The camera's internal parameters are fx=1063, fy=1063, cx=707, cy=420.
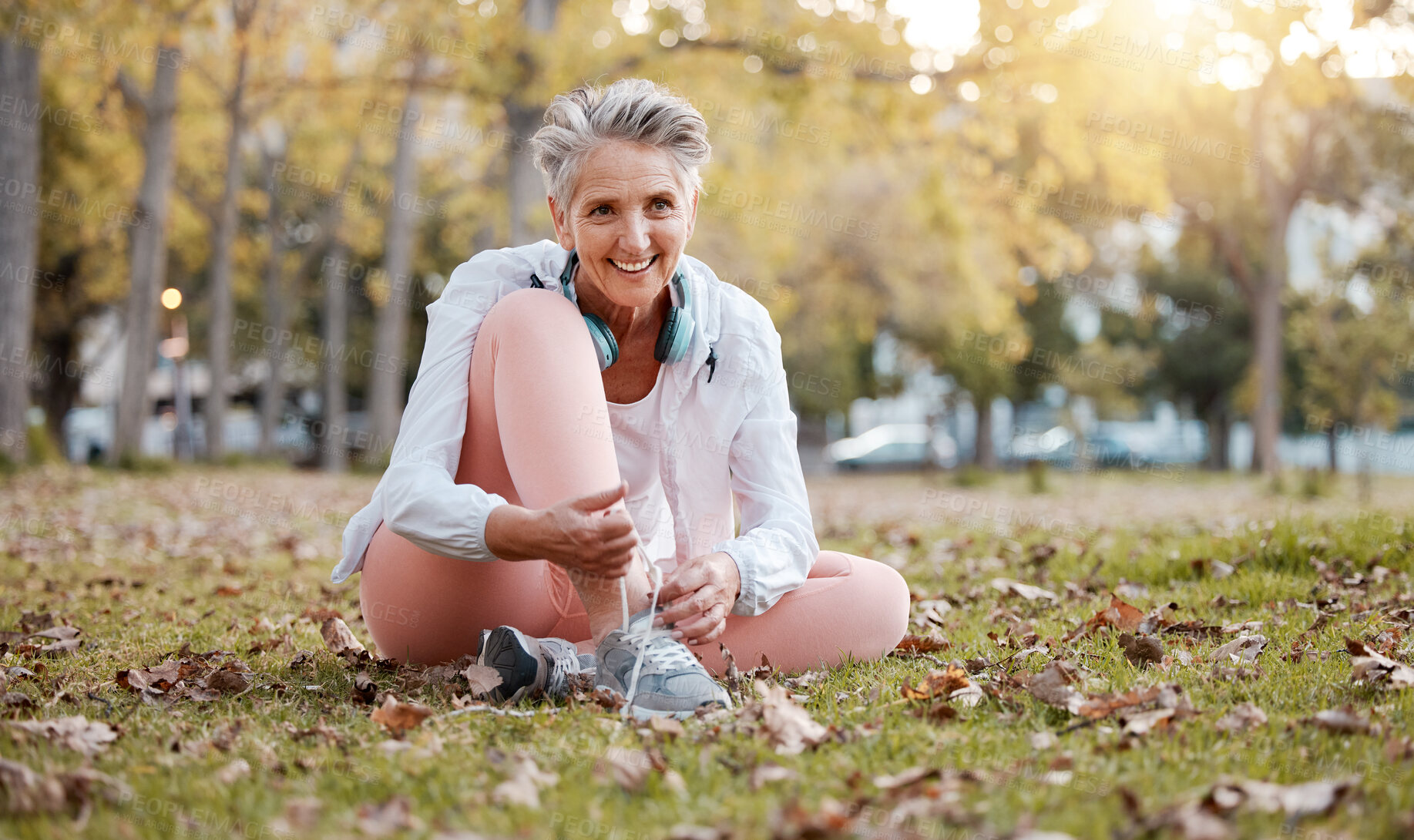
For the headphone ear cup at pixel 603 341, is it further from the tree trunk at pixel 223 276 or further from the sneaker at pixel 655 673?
the tree trunk at pixel 223 276

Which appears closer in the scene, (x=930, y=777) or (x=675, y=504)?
(x=930, y=777)

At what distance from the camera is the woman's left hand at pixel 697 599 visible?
2.41m

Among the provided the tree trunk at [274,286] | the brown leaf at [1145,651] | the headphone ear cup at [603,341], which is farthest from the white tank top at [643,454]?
the tree trunk at [274,286]

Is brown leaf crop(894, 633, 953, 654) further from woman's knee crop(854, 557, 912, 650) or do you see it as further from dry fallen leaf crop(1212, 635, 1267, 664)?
dry fallen leaf crop(1212, 635, 1267, 664)

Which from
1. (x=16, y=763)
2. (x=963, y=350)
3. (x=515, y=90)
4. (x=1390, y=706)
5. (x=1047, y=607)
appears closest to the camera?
(x=16, y=763)

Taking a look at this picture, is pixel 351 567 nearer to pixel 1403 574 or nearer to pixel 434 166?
pixel 1403 574

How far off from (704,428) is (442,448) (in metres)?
0.71

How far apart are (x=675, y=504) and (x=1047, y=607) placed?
1.71 metres

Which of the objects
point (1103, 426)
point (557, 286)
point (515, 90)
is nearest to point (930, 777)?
point (557, 286)

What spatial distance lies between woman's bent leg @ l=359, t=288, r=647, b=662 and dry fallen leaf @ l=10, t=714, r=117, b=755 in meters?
0.69

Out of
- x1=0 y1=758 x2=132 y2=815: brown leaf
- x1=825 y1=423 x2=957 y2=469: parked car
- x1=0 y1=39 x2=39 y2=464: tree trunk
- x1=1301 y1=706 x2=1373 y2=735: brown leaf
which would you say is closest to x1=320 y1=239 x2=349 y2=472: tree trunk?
x1=0 y1=39 x2=39 y2=464: tree trunk

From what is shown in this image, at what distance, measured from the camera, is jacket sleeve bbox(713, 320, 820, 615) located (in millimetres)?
2654

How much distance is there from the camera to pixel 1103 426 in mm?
37719

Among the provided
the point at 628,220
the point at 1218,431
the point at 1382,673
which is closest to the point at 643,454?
the point at 628,220
